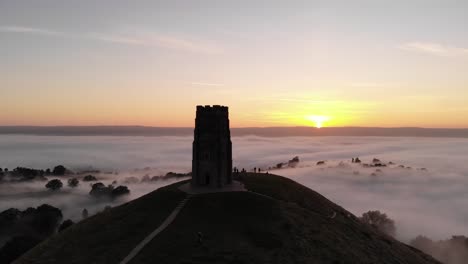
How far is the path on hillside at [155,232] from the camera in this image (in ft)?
124

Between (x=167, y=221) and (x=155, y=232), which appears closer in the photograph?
(x=155, y=232)

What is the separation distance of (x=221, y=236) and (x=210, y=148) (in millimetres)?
18029

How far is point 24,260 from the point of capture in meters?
43.5

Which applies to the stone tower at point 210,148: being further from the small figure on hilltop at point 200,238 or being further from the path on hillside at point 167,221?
the small figure on hilltop at point 200,238

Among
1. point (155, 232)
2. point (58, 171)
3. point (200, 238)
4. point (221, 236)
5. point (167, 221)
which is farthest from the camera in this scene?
point (58, 171)

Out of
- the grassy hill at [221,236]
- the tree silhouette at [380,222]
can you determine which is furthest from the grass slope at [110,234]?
the tree silhouette at [380,222]

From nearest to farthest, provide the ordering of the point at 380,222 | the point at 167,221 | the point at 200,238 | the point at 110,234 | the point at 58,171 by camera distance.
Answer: the point at 200,238, the point at 110,234, the point at 167,221, the point at 380,222, the point at 58,171

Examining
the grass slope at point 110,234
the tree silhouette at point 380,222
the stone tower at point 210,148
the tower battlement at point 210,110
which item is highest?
the tower battlement at point 210,110

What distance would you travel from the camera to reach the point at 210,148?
56594mm

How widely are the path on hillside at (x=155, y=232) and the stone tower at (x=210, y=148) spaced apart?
19.7 feet

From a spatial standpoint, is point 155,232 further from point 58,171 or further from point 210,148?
point 58,171

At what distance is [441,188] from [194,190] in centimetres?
16443

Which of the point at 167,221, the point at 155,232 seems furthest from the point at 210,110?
the point at 155,232

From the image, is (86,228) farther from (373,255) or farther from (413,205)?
(413,205)
